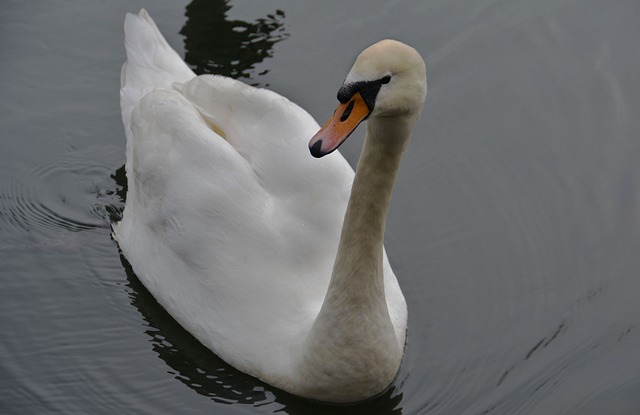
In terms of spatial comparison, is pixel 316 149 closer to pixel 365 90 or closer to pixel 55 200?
pixel 365 90

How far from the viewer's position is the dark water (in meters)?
8.00

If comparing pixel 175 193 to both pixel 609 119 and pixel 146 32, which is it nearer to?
pixel 146 32

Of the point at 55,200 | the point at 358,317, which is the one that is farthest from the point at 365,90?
the point at 55,200

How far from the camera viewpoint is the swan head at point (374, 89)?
6281 millimetres

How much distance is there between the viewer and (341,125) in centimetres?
635

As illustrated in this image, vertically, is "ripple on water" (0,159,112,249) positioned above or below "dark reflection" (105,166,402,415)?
above

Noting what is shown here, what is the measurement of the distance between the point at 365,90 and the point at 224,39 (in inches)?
198

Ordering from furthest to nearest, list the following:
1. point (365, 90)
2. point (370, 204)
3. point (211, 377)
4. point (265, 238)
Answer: point (211, 377), point (265, 238), point (370, 204), point (365, 90)

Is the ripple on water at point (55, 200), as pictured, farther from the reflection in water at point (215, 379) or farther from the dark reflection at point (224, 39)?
the dark reflection at point (224, 39)

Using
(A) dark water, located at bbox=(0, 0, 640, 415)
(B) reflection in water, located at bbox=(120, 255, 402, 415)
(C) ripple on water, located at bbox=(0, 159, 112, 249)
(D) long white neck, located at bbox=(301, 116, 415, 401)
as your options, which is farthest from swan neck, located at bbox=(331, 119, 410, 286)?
(C) ripple on water, located at bbox=(0, 159, 112, 249)

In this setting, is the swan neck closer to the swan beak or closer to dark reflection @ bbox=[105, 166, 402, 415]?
the swan beak

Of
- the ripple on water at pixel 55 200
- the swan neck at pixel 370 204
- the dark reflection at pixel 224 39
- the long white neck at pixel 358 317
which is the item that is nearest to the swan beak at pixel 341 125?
the swan neck at pixel 370 204

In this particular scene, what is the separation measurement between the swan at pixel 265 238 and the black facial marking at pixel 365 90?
366 mm

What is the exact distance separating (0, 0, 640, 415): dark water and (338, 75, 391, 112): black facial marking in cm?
230
